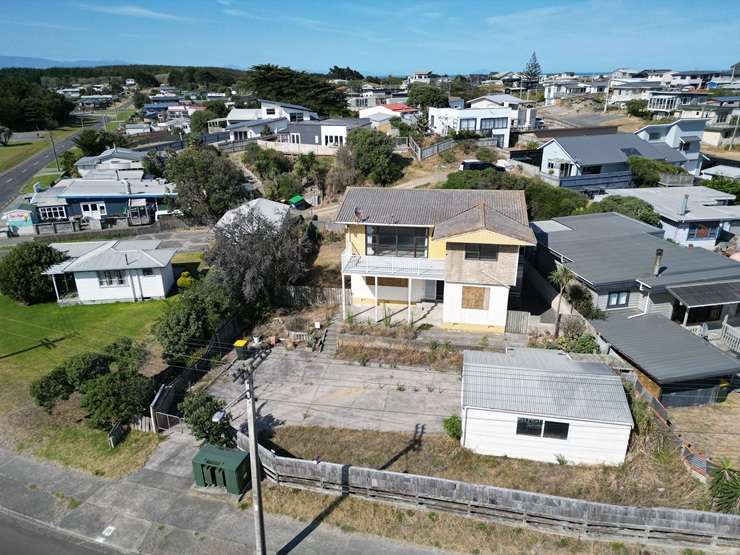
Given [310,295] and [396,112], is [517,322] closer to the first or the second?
[310,295]

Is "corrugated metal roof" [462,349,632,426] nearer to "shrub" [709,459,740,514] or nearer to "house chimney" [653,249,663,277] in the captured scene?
"shrub" [709,459,740,514]

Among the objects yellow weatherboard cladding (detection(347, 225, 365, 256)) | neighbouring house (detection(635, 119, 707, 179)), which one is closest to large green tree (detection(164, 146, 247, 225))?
yellow weatherboard cladding (detection(347, 225, 365, 256))

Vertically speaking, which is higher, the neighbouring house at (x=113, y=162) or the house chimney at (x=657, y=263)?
the neighbouring house at (x=113, y=162)

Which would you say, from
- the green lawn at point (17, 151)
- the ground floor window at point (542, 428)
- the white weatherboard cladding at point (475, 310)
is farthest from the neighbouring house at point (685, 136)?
the green lawn at point (17, 151)

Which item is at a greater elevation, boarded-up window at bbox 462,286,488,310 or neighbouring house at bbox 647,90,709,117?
neighbouring house at bbox 647,90,709,117

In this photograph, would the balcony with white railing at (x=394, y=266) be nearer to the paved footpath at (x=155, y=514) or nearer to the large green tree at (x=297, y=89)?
the paved footpath at (x=155, y=514)

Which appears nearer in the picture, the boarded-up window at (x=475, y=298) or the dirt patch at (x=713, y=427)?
the dirt patch at (x=713, y=427)
